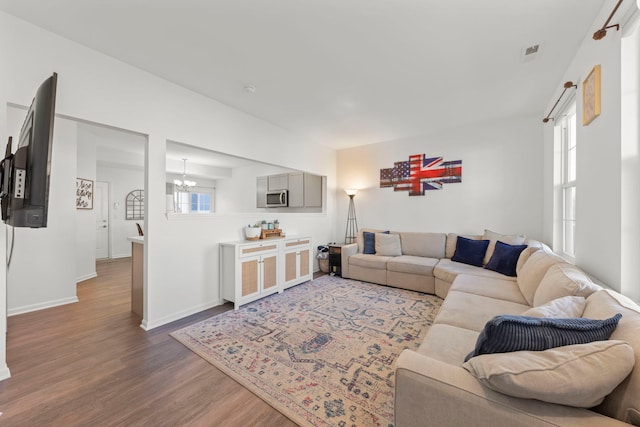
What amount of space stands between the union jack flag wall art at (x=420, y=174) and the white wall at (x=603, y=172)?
2.01 meters

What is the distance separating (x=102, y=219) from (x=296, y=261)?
526 centimetres

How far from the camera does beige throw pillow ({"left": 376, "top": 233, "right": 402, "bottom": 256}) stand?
426cm

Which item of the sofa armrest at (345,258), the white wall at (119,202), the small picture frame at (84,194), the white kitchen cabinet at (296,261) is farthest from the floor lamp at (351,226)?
the white wall at (119,202)

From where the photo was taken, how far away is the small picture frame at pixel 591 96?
1.78m

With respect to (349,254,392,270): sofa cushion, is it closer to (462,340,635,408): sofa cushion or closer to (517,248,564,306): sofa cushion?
(517,248,564,306): sofa cushion

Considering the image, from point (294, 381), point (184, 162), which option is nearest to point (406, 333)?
point (294, 381)

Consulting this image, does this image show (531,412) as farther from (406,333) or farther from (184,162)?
(184,162)

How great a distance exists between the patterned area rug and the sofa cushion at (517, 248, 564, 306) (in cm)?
93

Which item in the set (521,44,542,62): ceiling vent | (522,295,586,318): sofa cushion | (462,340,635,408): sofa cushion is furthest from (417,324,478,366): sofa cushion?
(521,44,542,62): ceiling vent

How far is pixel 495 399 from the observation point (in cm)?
89

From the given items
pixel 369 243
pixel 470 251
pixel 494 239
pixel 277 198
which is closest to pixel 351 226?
pixel 369 243

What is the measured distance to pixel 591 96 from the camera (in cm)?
188

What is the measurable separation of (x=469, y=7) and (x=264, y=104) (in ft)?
7.55

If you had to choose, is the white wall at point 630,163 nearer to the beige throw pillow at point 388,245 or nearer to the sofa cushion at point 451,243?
the sofa cushion at point 451,243
